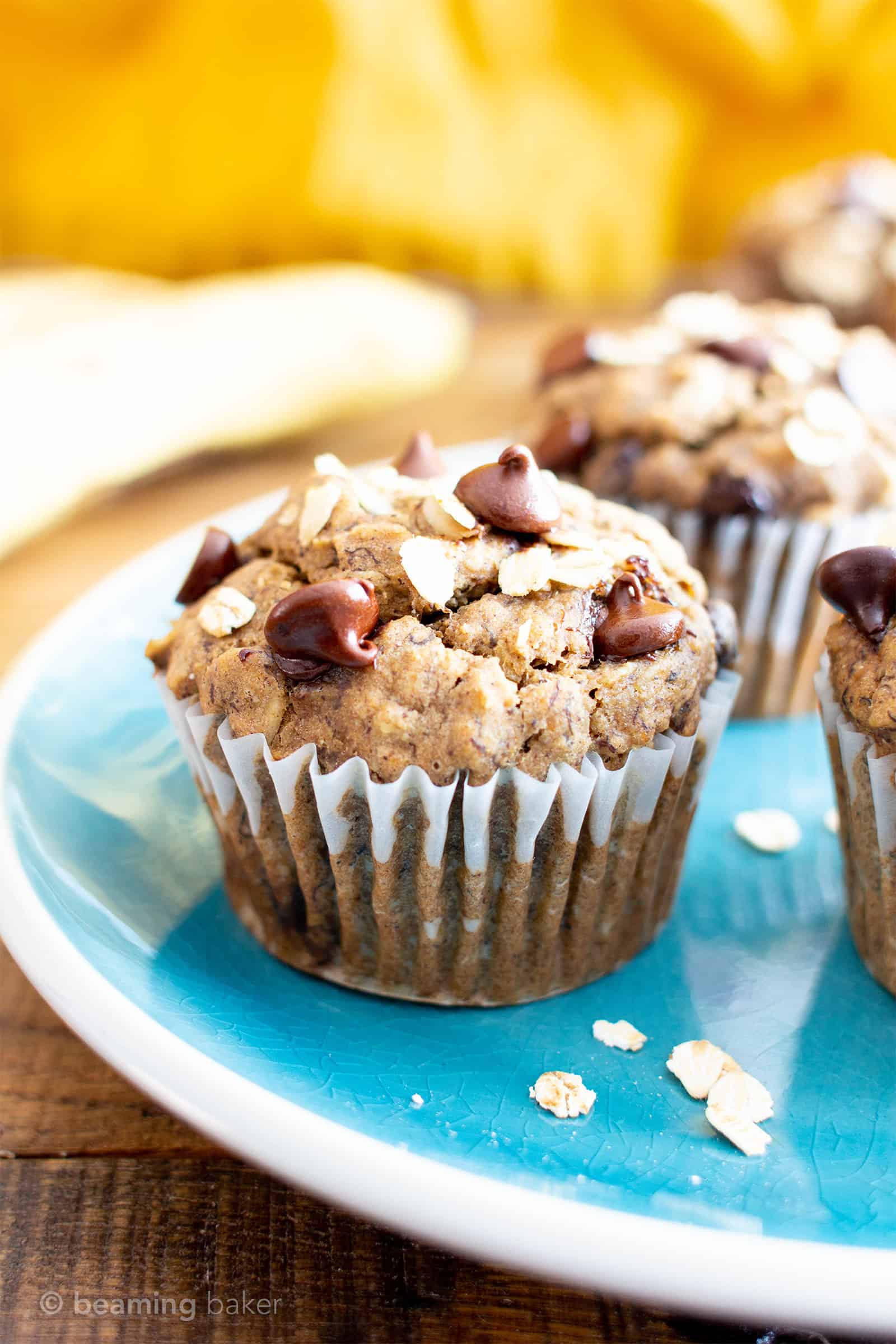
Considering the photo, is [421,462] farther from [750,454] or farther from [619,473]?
[750,454]

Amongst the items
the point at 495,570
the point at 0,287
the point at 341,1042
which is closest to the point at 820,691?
the point at 495,570

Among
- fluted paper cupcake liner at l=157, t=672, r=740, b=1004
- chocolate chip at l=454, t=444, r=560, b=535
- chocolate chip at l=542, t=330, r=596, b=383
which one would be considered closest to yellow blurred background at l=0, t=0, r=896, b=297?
chocolate chip at l=542, t=330, r=596, b=383

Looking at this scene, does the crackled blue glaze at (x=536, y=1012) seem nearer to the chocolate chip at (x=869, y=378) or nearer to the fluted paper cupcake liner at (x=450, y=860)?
the fluted paper cupcake liner at (x=450, y=860)

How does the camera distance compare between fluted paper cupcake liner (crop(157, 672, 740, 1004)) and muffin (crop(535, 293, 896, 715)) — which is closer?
fluted paper cupcake liner (crop(157, 672, 740, 1004))

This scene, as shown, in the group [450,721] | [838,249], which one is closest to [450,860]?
[450,721]

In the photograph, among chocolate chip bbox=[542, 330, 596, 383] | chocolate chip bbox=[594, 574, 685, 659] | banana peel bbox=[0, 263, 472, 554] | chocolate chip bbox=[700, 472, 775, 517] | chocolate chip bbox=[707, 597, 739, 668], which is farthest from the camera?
banana peel bbox=[0, 263, 472, 554]

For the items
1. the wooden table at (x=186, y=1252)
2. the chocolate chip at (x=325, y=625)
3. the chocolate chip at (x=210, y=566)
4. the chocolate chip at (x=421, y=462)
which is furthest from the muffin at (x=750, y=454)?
the wooden table at (x=186, y=1252)

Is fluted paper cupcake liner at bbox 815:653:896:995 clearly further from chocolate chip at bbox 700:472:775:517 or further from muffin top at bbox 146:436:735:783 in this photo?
chocolate chip at bbox 700:472:775:517
